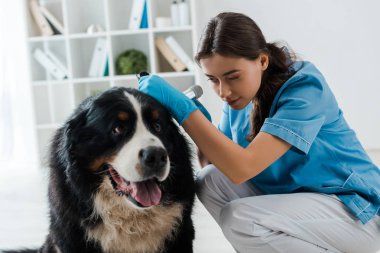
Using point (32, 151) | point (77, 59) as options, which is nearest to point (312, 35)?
point (77, 59)

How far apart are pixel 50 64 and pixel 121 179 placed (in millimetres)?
2877

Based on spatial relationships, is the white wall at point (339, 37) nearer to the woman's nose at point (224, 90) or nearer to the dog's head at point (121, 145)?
the woman's nose at point (224, 90)

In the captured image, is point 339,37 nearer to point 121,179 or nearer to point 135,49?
point 135,49

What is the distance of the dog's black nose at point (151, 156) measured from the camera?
53.4 inches

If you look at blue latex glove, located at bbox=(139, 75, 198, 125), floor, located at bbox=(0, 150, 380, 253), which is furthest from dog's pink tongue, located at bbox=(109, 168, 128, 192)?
floor, located at bbox=(0, 150, 380, 253)

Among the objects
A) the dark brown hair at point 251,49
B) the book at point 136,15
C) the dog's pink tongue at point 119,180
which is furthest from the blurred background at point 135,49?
the dog's pink tongue at point 119,180

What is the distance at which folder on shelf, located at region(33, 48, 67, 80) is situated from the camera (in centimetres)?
410

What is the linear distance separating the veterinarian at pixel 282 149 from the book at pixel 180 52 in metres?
2.28

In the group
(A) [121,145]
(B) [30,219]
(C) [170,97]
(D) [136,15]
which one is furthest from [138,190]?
(D) [136,15]

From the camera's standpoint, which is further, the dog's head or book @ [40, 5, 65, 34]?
book @ [40, 5, 65, 34]

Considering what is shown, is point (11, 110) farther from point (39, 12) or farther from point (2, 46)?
point (39, 12)

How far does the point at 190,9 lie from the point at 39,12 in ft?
4.02

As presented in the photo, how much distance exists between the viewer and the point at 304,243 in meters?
1.60

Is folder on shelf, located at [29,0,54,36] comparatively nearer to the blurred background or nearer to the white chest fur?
the blurred background
